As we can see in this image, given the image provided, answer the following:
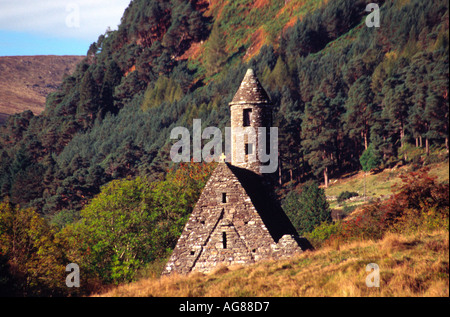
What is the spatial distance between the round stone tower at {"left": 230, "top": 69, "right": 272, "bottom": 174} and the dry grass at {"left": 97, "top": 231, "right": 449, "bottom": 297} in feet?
30.0

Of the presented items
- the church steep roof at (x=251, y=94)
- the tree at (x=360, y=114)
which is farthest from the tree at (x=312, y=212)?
the tree at (x=360, y=114)

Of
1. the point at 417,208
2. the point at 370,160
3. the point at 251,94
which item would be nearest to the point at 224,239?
the point at 417,208

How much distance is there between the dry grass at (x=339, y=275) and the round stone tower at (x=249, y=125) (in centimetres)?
915

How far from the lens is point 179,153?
295ft

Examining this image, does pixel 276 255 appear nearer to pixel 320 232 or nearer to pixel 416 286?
pixel 416 286

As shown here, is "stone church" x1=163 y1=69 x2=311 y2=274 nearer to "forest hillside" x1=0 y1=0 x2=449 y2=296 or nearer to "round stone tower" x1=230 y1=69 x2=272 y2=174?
"round stone tower" x1=230 y1=69 x2=272 y2=174

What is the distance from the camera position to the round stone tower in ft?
94.4

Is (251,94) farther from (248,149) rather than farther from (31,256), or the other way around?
(31,256)

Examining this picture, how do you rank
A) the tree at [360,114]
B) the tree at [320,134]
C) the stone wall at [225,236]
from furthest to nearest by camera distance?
the tree at [320,134] → the tree at [360,114] → the stone wall at [225,236]

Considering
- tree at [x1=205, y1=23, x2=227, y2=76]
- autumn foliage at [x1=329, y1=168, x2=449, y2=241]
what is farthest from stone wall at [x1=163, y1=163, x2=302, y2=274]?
tree at [x1=205, y1=23, x2=227, y2=76]

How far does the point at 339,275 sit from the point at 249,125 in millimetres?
14541

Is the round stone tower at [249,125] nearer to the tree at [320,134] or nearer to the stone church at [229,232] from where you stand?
the stone church at [229,232]

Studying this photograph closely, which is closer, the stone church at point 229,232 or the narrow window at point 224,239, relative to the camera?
the stone church at point 229,232

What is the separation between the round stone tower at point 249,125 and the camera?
28766 mm
